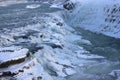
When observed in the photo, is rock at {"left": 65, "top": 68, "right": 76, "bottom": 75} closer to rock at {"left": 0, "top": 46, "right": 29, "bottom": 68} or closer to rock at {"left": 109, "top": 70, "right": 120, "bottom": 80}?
rock at {"left": 109, "top": 70, "right": 120, "bottom": 80}

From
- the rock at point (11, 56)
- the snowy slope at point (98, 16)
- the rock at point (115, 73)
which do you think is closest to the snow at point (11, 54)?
the rock at point (11, 56)

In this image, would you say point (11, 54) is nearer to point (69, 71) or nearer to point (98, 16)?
point (69, 71)

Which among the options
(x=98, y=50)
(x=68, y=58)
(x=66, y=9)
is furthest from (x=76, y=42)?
(x=66, y=9)

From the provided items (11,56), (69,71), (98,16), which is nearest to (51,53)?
(69,71)

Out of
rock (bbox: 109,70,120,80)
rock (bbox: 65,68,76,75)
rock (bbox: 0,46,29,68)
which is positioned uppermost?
rock (bbox: 0,46,29,68)

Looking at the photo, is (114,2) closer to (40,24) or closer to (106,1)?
(106,1)

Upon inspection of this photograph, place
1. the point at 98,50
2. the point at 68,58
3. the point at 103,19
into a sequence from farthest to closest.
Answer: the point at 103,19
the point at 98,50
the point at 68,58

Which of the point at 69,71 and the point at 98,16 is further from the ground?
the point at 98,16

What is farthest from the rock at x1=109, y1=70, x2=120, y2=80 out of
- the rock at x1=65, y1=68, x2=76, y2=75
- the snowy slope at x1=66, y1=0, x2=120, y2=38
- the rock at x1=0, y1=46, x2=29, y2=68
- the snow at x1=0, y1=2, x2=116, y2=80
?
the snowy slope at x1=66, y1=0, x2=120, y2=38

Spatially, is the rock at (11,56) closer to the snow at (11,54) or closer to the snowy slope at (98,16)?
the snow at (11,54)

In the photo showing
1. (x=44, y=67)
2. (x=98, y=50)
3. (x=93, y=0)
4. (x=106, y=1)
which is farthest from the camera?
(x=93, y=0)

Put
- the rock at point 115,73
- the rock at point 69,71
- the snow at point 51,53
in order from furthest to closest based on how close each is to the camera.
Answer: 1. the rock at point 69,71
2. the rock at point 115,73
3. the snow at point 51,53
